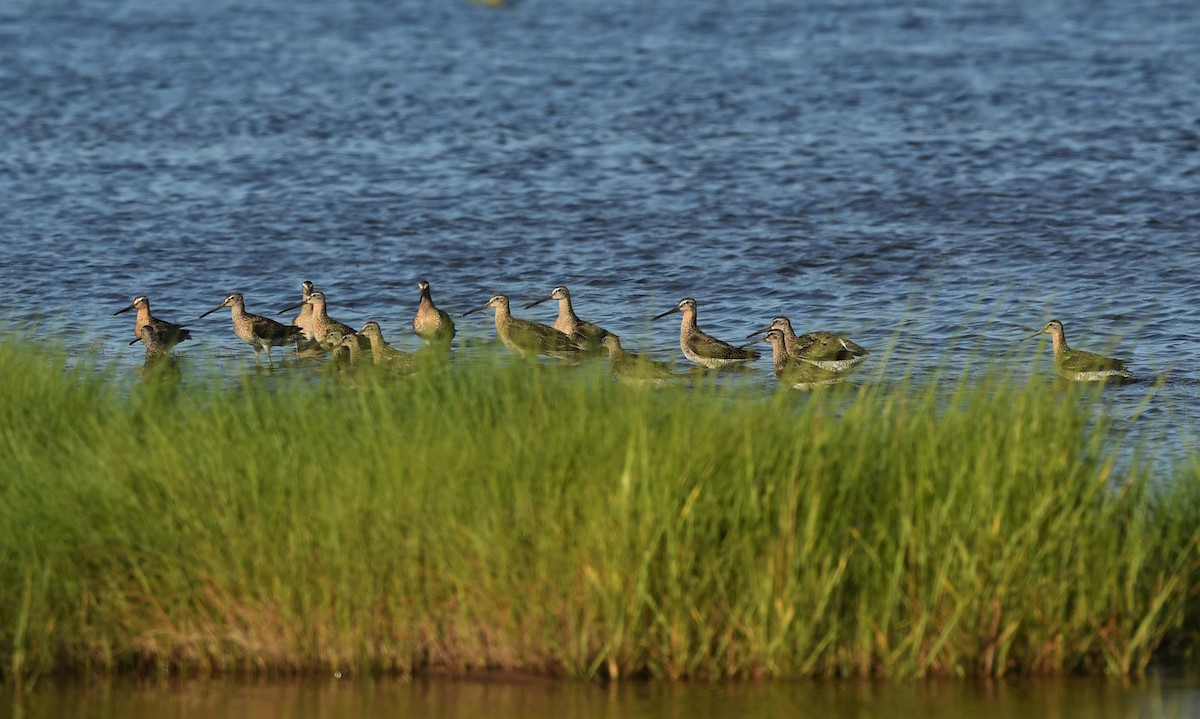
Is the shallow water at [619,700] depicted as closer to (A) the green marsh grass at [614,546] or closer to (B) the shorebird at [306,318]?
(A) the green marsh grass at [614,546]

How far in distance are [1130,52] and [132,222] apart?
20.6 metres

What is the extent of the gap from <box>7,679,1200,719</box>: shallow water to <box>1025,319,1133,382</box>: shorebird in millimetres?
4912

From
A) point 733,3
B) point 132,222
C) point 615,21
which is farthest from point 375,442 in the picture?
point 733,3

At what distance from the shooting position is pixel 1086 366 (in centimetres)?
1329

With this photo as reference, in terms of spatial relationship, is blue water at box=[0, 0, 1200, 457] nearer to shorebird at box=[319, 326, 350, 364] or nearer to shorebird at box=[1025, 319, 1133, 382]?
shorebird at box=[1025, 319, 1133, 382]

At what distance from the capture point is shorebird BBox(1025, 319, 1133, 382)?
1306 cm

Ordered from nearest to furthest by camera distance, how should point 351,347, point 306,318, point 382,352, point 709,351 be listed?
point 351,347 → point 382,352 → point 709,351 → point 306,318

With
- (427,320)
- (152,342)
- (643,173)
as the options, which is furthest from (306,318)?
(643,173)

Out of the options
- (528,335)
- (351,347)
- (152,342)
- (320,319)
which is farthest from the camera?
(320,319)

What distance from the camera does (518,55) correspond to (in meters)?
36.4

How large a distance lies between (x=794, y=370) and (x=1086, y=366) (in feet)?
8.05

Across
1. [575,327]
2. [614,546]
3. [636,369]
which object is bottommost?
[575,327]

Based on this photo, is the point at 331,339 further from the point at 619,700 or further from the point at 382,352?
the point at 619,700

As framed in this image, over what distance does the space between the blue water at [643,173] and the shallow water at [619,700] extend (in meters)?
2.13
